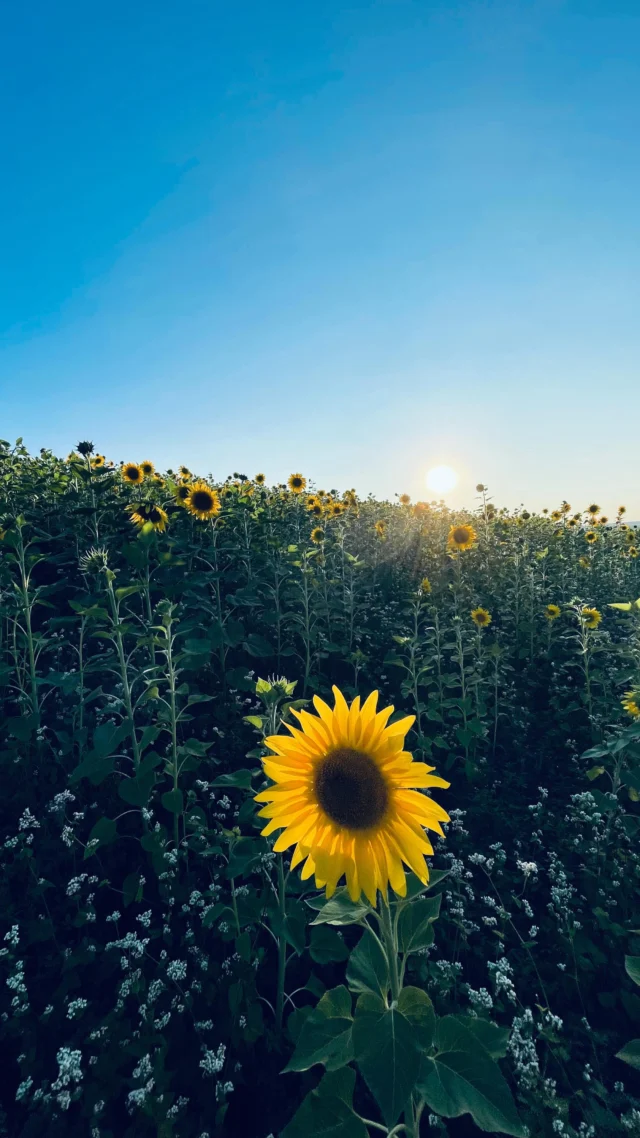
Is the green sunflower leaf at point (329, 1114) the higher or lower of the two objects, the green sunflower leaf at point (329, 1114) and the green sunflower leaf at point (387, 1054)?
the lower

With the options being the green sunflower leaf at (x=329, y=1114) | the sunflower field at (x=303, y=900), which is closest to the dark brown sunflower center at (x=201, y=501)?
the sunflower field at (x=303, y=900)

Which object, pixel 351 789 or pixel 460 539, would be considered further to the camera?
pixel 460 539

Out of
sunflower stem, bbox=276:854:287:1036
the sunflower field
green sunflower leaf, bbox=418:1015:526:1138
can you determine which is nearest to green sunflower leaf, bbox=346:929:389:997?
the sunflower field

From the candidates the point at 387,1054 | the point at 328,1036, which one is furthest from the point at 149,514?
the point at 387,1054

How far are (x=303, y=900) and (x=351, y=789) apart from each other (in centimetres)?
147

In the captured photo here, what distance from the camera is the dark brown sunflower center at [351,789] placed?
1.23 meters

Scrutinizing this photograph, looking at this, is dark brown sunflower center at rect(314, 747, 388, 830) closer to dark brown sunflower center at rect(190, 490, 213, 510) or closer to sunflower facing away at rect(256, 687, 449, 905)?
sunflower facing away at rect(256, 687, 449, 905)

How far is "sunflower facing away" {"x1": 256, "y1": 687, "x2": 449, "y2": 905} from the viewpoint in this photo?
1177 mm

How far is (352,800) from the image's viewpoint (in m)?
1.24

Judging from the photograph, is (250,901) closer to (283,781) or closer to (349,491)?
(283,781)

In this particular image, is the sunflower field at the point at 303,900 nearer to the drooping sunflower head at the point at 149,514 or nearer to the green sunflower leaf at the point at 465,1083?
the green sunflower leaf at the point at 465,1083

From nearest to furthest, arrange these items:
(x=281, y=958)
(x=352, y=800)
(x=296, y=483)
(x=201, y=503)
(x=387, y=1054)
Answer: (x=387, y=1054), (x=352, y=800), (x=281, y=958), (x=201, y=503), (x=296, y=483)

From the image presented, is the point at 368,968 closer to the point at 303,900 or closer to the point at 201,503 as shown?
the point at 303,900

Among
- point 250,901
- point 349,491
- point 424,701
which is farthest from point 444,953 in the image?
point 349,491
